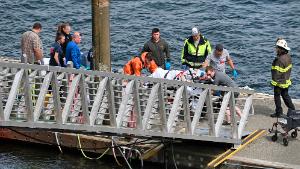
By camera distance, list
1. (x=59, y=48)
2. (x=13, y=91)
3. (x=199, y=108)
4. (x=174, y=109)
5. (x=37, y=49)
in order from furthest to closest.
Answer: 1. (x=37, y=49)
2. (x=59, y=48)
3. (x=199, y=108)
4. (x=174, y=109)
5. (x=13, y=91)

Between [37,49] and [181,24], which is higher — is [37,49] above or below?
above

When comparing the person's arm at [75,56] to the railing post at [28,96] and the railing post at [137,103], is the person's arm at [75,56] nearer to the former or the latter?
the railing post at [137,103]

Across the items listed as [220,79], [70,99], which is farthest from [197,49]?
[70,99]

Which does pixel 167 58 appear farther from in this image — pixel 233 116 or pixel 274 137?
pixel 274 137

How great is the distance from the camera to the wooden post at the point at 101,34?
16.3m

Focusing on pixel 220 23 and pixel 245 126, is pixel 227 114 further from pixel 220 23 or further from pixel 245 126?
pixel 220 23

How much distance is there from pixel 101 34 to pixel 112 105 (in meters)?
1.59

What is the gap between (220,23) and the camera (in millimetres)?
32062

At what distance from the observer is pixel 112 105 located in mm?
15578

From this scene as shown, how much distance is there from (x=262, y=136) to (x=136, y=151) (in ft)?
7.61

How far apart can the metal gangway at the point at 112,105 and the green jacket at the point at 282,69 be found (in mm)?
1116

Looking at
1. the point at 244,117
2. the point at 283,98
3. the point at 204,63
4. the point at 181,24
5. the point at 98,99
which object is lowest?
the point at 244,117

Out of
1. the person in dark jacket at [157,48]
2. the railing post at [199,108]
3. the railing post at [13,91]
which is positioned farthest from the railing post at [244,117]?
the railing post at [13,91]

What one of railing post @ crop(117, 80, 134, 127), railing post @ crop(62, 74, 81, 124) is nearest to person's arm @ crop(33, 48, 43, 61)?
railing post @ crop(117, 80, 134, 127)
